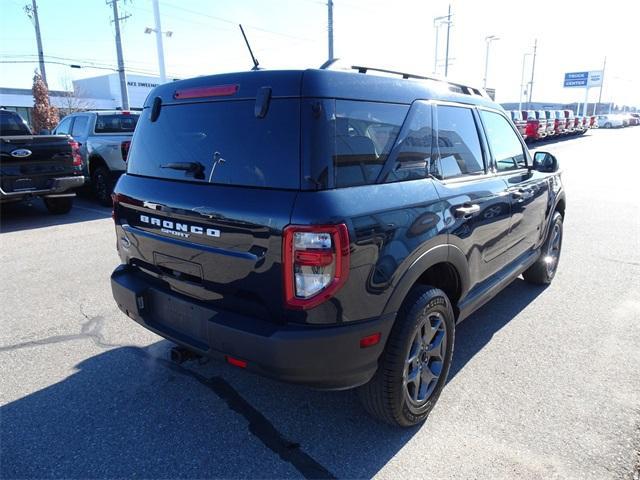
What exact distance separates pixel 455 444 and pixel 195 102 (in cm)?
244

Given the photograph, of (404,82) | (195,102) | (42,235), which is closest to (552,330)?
(404,82)

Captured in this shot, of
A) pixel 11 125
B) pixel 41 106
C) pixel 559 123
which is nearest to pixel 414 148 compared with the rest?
pixel 11 125

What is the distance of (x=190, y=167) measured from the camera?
2588 mm

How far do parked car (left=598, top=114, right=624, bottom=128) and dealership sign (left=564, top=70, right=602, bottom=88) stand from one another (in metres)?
22.2

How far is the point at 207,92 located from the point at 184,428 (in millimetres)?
1934

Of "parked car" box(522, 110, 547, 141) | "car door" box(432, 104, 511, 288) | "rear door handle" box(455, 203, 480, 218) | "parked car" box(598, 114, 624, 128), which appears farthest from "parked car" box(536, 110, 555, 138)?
"parked car" box(598, 114, 624, 128)

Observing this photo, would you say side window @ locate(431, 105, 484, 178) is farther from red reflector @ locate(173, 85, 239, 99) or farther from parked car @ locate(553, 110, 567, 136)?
parked car @ locate(553, 110, 567, 136)

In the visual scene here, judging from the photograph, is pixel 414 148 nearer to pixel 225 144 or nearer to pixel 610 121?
pixel 225 144

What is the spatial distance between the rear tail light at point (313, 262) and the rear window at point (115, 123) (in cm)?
922

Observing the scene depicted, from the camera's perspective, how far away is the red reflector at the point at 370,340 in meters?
2.24

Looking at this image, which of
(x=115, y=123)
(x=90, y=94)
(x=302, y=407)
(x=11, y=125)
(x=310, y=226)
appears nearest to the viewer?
(x=310, y=226)

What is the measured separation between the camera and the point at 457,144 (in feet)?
10.3

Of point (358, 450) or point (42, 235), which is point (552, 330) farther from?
point (42, 235)

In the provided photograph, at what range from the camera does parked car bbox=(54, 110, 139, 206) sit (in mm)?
9312
